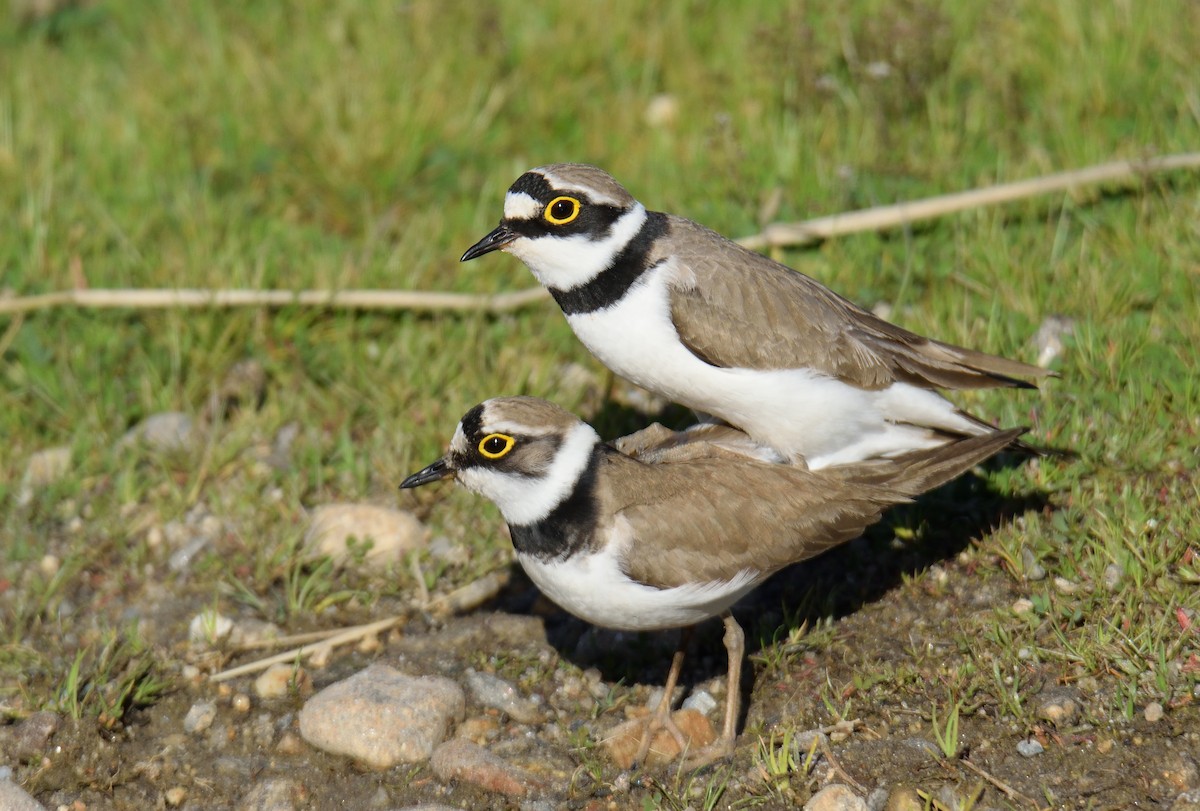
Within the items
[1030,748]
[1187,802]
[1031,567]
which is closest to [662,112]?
[1031,567]

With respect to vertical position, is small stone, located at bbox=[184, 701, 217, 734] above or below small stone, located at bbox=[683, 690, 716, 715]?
below

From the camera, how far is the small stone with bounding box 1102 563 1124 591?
5.01 metres

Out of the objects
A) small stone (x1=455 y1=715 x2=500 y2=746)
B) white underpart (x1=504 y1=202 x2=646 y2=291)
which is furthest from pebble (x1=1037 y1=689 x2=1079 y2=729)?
white underpart (x1=504 y1=202 x2=646 y2=291)

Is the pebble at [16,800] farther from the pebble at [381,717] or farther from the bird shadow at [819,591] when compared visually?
the bird shadow at [819,591]

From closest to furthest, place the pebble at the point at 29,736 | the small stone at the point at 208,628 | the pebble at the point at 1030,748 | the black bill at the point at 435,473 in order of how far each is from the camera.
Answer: the pebble at the point at 1030,748, the black bill at the point at 435,473, the pebble at the point at 29,736, the small stone at the point at 208,628

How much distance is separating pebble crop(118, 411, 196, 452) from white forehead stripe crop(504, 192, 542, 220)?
2.25 m

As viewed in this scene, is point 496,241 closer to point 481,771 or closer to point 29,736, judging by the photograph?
point 481,771

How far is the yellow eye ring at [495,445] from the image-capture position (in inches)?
184

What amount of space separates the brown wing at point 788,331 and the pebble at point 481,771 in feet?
5.35

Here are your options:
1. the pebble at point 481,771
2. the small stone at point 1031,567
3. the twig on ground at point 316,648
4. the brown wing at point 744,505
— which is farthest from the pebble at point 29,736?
the small stone at point 1031,567

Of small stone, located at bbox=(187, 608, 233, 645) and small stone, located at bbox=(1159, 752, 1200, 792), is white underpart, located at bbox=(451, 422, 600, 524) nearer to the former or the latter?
small stone, located at bbox=(187, 608, 233, 645)

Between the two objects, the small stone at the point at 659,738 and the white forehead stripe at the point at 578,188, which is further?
the white forehead stripe at the point at 578,188

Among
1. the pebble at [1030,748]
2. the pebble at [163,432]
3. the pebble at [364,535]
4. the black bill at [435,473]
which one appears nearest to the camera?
the pebble at [1030,748]

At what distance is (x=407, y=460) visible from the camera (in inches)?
246
